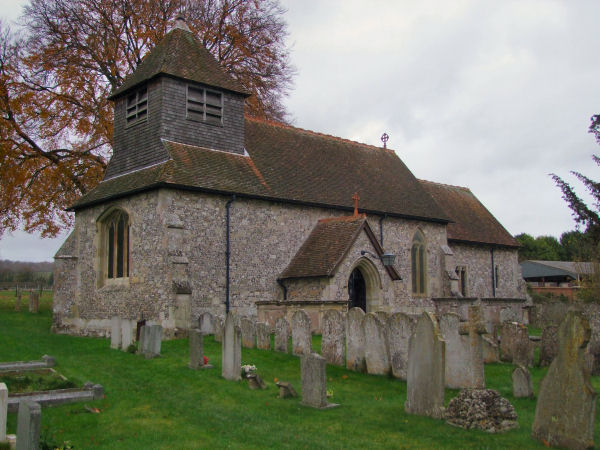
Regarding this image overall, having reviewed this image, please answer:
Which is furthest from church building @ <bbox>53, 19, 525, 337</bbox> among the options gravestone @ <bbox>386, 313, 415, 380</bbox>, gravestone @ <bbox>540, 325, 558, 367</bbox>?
gravestone @ <bbox>540, 325, 558, 367</bbox>

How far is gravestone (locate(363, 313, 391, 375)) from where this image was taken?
11.7 m

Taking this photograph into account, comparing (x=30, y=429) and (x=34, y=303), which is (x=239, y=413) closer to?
(x=30, y=429)

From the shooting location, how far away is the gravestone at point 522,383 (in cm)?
952

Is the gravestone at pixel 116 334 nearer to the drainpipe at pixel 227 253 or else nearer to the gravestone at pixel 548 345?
the drainpipe at pixel 227 253

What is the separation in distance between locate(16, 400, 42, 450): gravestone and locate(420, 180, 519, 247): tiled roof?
942 inches

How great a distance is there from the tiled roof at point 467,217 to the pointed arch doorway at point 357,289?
8.87 meters

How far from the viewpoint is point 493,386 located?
10742 millimetres

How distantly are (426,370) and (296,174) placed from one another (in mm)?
14756

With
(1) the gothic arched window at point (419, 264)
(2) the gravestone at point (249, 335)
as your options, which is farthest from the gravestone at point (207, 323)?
(1) the gothic arched window at point (419, 264)

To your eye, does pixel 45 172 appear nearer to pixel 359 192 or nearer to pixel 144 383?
pixel 359 192

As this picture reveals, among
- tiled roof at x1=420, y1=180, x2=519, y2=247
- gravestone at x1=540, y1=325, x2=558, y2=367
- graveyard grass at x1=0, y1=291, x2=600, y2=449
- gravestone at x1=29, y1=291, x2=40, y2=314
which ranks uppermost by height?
tiled roof at x1=420, y1=180, x2=519, y2=247

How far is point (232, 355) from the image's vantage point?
37.2ft

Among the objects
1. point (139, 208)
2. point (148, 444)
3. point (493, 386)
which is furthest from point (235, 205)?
point (148, 444)

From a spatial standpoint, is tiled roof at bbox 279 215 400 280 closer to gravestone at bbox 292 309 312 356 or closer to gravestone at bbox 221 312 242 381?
gravestone at bbox 292 309 312 356
